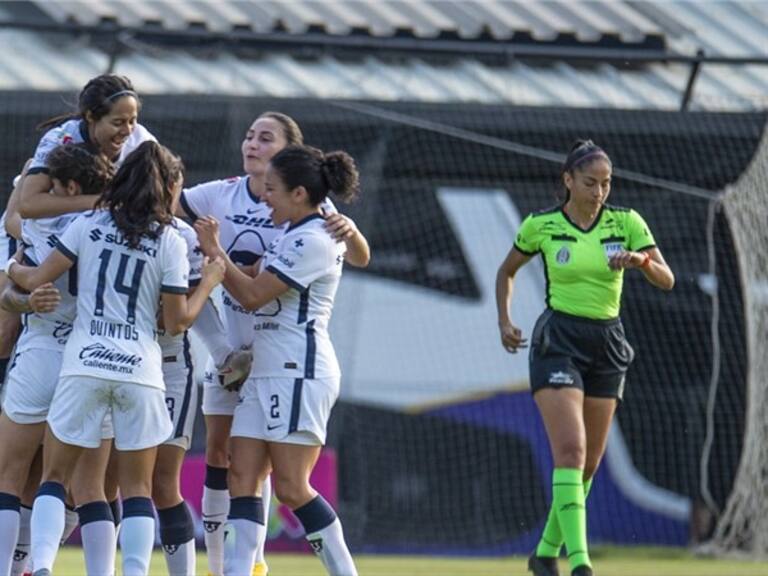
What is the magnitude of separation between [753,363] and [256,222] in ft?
23.6

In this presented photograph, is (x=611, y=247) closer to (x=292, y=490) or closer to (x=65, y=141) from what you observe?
(x=292, y=490)

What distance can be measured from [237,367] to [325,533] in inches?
31.3

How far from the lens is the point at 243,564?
6.89 m

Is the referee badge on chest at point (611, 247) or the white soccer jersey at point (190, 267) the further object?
the referee badge on chest at point (611, 247)

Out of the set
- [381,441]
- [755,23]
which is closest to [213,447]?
[381,441]

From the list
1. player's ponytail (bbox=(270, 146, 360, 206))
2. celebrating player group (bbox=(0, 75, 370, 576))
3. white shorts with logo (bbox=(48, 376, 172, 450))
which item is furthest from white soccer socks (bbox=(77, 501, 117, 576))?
player's ponytail (bbox=(270, 146, 360, 206))

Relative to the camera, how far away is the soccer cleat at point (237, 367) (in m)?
7.18

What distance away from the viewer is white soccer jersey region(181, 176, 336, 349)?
7609 mm

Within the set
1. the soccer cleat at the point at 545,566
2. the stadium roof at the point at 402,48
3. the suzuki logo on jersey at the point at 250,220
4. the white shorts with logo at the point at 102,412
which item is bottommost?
the soccer cleat at the point at 545,566

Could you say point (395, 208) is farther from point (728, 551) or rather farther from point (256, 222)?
point (256, 222)

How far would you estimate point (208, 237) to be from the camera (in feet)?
22.6

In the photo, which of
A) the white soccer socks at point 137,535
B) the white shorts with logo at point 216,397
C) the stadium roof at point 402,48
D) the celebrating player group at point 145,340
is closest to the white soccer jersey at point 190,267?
the celebrating player group at point 145,340

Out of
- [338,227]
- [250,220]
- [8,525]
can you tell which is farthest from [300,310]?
[8,525]

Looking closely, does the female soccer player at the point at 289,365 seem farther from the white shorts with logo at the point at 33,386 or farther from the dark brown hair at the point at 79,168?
the white shorts with logo at the point at 33,386
